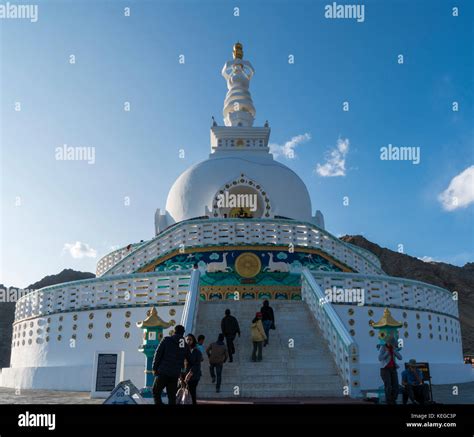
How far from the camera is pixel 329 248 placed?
68.3ft

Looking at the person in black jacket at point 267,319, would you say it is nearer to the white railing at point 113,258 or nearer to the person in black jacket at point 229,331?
the person in black jacket at point 229,331

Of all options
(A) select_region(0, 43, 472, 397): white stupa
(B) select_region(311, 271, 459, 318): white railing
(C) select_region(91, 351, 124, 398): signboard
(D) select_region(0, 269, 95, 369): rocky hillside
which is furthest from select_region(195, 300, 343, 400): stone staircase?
(D) select_region(0, 269, 95, 369): rocky hillside

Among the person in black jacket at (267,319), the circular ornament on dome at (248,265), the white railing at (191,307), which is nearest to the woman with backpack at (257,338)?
the person in black jacket at (267,319)

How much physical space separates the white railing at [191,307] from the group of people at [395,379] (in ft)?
14.9

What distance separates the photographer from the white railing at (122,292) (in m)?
15.8

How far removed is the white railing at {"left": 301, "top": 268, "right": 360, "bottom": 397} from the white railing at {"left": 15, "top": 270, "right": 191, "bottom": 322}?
3759mm

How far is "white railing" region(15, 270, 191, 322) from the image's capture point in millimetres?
15789

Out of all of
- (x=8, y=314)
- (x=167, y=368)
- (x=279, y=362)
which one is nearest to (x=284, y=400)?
(x=279, y=362)

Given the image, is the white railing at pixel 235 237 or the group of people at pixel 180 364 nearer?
the group of people at pixel 180 364

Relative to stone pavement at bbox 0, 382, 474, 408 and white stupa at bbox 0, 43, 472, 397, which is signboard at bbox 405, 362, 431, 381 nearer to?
stone pavement at bbox 0, 382, 474, 408

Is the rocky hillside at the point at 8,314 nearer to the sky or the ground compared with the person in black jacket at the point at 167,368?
nearer to the sky
